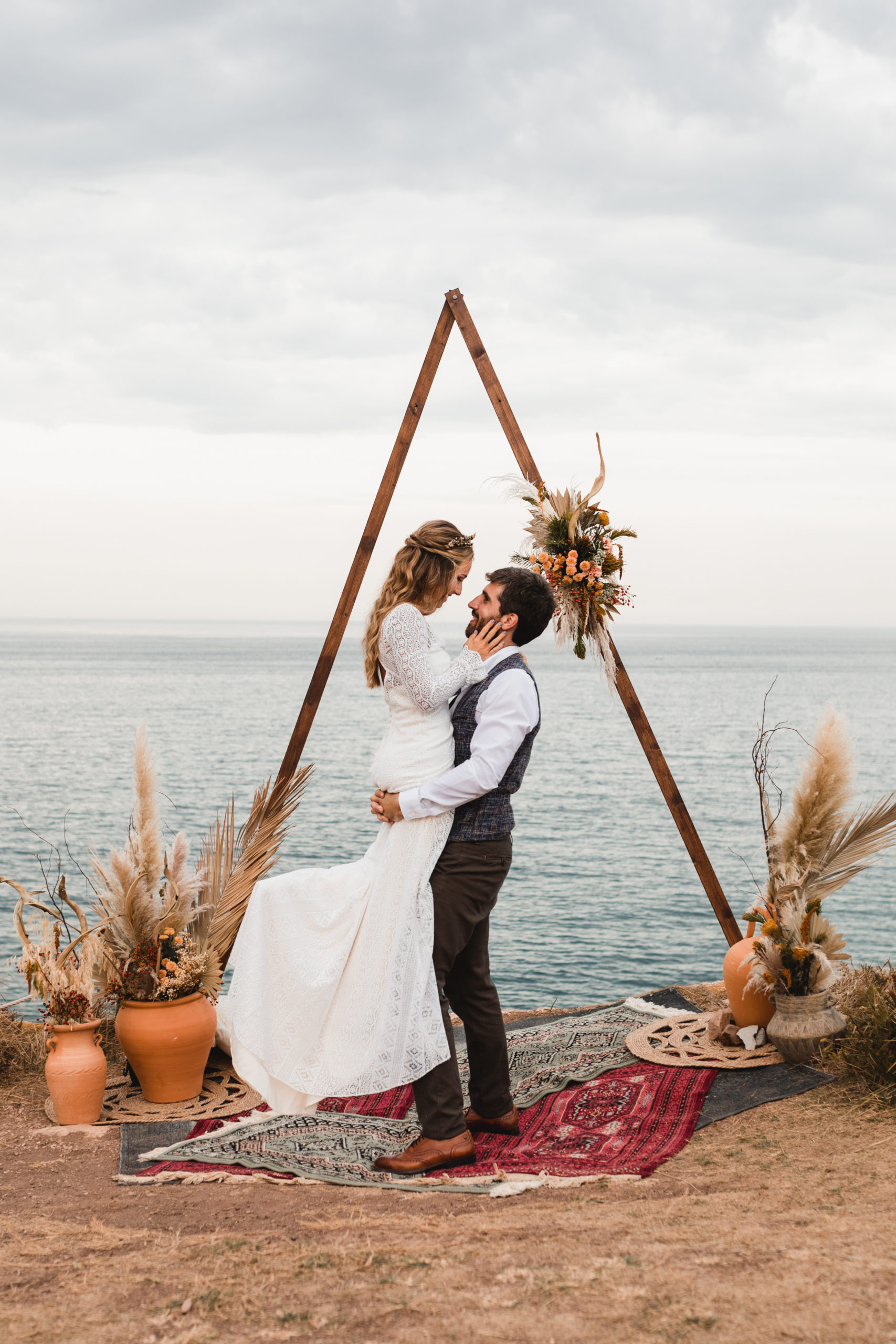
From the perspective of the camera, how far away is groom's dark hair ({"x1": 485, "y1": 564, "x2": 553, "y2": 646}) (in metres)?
3.71

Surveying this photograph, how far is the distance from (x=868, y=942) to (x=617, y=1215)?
13.7 meters

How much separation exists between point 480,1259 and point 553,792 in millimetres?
27795

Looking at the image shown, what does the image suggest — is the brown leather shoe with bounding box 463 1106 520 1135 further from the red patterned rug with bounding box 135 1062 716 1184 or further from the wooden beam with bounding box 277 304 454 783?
the wooden beam with bounding box 277 304 454 783

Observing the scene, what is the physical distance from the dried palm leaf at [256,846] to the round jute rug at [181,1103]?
554 mm

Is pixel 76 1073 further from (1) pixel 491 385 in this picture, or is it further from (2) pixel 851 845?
(1) pixel 491 385

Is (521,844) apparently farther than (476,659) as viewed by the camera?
Yes

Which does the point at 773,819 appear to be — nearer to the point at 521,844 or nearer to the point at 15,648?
the point at 521,844

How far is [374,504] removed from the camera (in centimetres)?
555

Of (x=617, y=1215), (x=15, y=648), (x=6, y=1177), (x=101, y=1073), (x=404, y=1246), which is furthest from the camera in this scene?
(x=15, y=648)

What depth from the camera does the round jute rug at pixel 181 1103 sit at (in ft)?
→ 14.6

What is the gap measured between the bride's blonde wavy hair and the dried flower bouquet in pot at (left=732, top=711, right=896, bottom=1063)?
5.42 feet

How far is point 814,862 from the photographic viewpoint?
15.1 feet

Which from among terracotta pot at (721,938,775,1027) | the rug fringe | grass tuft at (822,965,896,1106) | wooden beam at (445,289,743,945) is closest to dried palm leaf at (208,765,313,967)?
the rug fringe

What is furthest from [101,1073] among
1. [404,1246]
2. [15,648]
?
[15,648]
